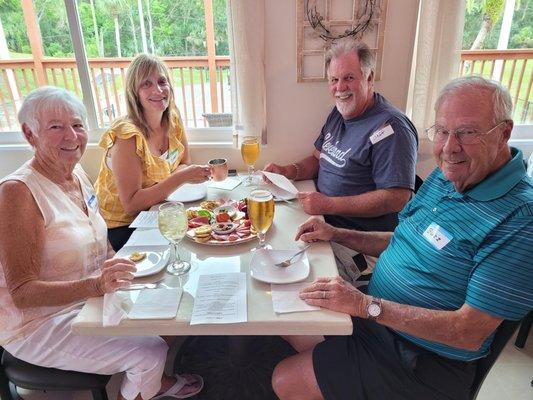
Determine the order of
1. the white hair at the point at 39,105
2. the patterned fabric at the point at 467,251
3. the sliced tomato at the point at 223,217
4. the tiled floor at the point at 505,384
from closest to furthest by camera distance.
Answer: the patterned fabric at the point at 467,251
the white hair at the point at 39,105
the sliced tomato at the point at 223,217
the tiled floor at the point at 505,384

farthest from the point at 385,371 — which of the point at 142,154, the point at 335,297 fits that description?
the point at 142,154

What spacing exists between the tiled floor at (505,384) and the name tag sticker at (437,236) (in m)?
0.96

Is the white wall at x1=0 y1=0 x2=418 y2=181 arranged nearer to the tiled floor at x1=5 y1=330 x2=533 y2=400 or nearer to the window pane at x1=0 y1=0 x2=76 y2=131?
the window pane at x1=0 y1=0 x2=76 y2=131

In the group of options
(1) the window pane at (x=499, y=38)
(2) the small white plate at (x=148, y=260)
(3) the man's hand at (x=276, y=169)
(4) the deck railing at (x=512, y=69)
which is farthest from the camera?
(4) the deck railing at (x=512, y=69)

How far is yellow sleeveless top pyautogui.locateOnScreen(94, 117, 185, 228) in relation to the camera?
65.4 inches

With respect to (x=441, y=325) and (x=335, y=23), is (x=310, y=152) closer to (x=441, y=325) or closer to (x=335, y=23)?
(x=335, y=23)

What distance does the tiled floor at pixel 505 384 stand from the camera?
1613mm

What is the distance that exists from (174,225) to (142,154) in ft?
2.37

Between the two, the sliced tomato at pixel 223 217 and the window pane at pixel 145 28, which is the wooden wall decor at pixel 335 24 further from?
the sliced tomato at pixel 223 217

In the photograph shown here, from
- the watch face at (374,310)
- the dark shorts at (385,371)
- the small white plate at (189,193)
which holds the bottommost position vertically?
the dark shorts at (385,371)

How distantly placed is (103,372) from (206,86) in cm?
309

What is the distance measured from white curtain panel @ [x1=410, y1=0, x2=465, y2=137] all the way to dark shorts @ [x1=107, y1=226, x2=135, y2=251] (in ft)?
5.53

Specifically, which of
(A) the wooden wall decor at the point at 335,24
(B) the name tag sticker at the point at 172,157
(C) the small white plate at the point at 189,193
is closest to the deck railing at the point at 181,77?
(B) the name tag sticker at the point at 172,157

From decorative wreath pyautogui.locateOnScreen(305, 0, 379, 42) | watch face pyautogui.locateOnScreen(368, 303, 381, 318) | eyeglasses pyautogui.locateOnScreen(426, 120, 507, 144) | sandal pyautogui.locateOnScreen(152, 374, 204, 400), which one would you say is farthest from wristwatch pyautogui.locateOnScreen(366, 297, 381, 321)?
decorative wreath pyautogui.locateOnScreen(305, 0, 379, 42)
